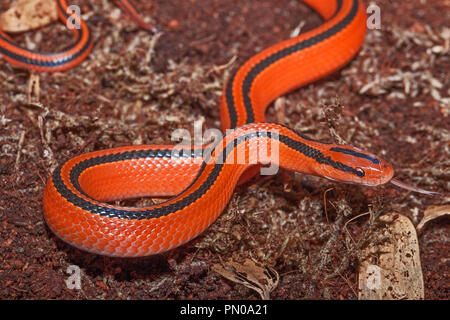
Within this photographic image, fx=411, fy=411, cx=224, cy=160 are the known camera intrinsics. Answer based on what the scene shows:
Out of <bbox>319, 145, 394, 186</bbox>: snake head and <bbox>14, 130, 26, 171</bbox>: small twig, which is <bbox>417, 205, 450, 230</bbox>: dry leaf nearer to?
<bbox>319, 145, 394, 186</bbox>: snake head

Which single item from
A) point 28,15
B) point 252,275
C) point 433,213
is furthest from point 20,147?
point 433,213

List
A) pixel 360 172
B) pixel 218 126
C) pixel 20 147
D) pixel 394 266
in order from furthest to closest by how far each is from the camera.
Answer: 1. pixel 218 126
2. pixel 20 147
3. pixel 360 172
4. pixel 394 266

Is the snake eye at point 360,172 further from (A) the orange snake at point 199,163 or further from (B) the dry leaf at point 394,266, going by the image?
(B) the dry leaf at point 394,266

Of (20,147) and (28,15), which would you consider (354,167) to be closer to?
(20,147)

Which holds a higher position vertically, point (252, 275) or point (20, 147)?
point (20, 147)

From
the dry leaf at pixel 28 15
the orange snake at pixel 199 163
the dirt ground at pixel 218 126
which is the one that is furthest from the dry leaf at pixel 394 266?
the dry leaf at pixel 28 15

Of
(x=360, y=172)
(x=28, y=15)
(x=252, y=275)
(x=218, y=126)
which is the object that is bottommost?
(x=252, y=275)

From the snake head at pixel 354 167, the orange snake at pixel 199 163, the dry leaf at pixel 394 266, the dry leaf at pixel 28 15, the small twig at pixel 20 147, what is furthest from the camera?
the dry leaf at pixel 28 15

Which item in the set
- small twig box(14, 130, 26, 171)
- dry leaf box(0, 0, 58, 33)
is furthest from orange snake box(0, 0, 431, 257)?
small twig box(14, 130, 26, 171)
